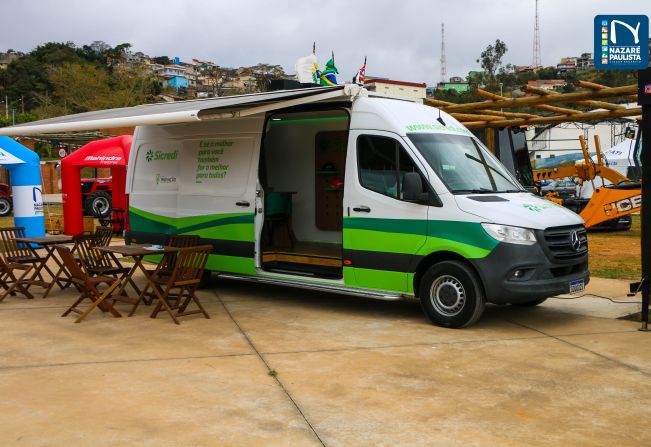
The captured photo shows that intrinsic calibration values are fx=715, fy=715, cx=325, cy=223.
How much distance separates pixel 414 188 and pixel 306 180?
11.4ft

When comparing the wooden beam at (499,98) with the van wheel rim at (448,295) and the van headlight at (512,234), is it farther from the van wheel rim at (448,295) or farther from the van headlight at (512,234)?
the van wheel rim at (448,295)

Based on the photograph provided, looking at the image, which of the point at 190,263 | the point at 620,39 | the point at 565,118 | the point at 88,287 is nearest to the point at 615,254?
the point at 565,118

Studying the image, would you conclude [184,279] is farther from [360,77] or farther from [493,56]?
[493,56]

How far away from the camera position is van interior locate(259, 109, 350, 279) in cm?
1029

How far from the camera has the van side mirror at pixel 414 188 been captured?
7.57m

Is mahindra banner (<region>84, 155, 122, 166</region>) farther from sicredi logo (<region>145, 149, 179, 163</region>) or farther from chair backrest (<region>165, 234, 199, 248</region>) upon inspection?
chair backrest (<region>165, 234, 199, 248</region>)

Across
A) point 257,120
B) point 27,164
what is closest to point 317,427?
point 257,120

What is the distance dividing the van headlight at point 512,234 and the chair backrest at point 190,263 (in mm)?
3105

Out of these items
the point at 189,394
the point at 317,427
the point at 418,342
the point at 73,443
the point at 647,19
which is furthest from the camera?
the point at 647,19

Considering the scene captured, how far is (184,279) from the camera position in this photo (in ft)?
26.2

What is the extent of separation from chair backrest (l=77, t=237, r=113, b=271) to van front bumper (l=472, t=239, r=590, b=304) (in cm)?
471

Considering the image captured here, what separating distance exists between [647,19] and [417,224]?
3690mm

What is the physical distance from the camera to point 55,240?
953 cm

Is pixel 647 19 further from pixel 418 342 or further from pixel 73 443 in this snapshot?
pixel 73 443
